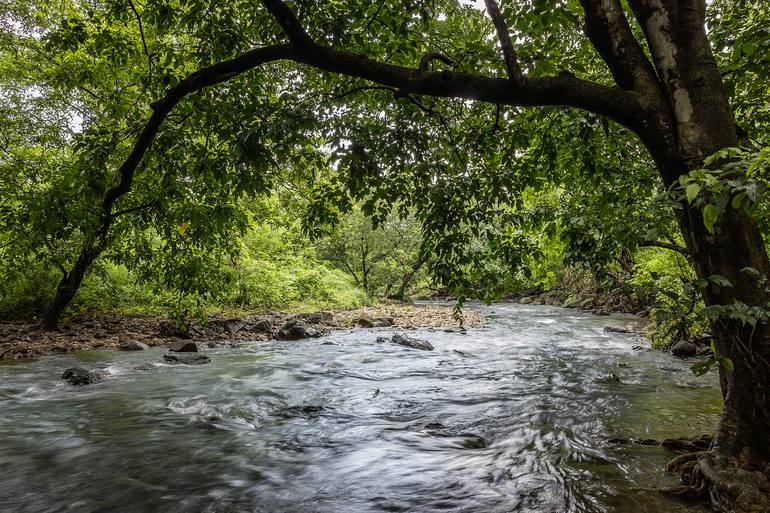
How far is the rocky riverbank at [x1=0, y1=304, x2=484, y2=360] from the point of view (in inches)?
450

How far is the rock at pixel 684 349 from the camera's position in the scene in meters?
11.6

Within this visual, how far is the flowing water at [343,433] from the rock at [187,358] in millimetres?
364

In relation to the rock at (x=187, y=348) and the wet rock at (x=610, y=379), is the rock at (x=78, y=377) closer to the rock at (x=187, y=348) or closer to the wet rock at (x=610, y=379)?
the rock at (x=187, y=348)

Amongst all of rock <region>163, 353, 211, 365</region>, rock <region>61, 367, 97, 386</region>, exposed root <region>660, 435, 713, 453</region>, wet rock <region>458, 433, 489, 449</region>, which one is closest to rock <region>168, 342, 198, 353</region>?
rock <region>163, 353, 211, 365</region>

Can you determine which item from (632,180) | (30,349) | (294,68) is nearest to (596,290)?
(632,180)

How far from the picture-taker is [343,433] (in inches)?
246

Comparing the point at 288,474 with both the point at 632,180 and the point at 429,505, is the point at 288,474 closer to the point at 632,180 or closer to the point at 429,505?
the point at 429,505

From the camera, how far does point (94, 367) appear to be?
9.70 meters

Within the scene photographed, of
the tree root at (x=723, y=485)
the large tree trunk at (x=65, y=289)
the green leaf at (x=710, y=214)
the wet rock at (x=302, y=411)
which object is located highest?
the green leaf at (x=710, y=214)

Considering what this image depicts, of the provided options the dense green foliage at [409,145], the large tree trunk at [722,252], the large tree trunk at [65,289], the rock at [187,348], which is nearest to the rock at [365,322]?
the rock at [187,348]

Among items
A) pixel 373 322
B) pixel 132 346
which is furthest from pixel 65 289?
pixel 373 322

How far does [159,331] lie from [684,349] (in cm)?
1538

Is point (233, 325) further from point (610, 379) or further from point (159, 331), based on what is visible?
point (610, 379)

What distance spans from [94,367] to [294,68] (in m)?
7.85
